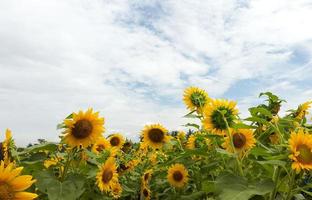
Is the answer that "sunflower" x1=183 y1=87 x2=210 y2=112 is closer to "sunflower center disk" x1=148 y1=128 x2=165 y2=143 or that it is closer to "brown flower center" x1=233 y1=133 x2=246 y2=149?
"sunflower center disk" x1=148 y1=128 x2=165 y2=143

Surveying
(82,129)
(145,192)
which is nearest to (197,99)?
(145,192)

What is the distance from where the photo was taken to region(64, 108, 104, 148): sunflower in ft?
11.9

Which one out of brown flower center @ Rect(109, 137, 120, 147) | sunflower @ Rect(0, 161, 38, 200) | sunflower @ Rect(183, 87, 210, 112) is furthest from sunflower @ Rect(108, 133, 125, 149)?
sunflower @ Rect(0, 161, 38, 200)

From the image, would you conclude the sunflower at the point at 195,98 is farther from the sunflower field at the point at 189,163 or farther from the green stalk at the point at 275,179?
the green stalk at the point at 275,179

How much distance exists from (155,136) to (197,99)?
2.47 feet

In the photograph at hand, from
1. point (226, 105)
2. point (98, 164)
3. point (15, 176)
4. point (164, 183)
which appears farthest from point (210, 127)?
point (15, 176)

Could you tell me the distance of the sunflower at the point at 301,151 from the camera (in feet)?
9.77

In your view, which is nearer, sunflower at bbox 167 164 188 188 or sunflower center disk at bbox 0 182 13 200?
sunflower center disk at bbox 0 182 13 200

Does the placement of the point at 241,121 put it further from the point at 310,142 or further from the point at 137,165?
the point at 137,165

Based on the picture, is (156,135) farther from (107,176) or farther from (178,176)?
(107,176)

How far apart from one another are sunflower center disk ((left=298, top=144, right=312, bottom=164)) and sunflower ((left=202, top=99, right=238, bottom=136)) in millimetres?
962

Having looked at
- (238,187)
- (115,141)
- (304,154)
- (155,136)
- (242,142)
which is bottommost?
(238,187)

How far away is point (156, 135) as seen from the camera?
564 centimetres

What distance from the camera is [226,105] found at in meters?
4.01
